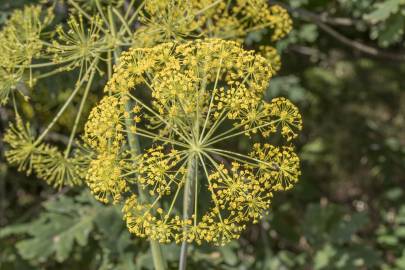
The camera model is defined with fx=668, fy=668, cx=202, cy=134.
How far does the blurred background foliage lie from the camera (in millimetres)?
4812

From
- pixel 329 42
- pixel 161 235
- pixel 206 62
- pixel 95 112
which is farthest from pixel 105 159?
pixel 329 42

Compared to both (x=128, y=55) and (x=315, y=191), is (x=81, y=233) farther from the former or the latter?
(x=315, y=191)

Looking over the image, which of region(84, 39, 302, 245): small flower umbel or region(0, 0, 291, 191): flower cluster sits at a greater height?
region(0, 0, 291, 191): flower cluster

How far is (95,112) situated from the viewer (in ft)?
9.87

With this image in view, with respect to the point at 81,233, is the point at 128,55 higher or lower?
higher

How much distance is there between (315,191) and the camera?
626cm

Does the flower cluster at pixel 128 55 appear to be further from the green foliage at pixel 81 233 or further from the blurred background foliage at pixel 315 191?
the green foliage at pixel 81 233

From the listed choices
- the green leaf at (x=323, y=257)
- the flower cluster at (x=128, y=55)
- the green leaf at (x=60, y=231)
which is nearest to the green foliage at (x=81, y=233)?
the green leaf at (x=60, y=231)

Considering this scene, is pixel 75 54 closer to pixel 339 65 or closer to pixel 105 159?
pixel 105 159

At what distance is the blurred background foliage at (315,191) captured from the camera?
15.8 feet

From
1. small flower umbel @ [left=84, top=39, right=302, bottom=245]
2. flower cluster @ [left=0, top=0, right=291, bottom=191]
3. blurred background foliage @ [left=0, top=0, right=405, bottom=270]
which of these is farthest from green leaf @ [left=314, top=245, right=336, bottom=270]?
small flower umbel @ [left=84, top=39, right=302, bottom=245]

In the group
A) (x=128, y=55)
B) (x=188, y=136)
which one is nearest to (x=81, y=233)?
(x=128, y=55)

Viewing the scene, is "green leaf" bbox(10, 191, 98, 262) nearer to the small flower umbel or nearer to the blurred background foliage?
the blurred background foliage

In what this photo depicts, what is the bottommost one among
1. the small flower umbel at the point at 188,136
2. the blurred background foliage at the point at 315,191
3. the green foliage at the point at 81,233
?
the small flower umbel at the point at 188,136
